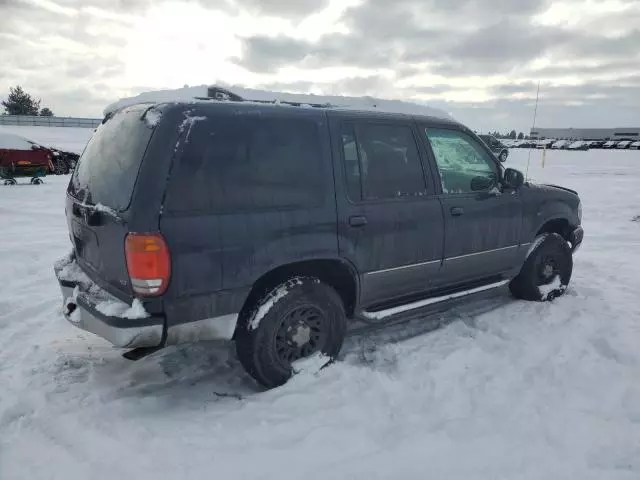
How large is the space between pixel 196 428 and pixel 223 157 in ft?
5.49

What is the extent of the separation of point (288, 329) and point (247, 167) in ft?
3.83

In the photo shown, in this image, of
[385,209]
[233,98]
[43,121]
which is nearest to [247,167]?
[233,98]

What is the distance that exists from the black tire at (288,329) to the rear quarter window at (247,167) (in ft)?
2.04

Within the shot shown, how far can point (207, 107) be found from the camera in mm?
3100

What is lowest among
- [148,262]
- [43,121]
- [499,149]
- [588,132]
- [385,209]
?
[588,132]

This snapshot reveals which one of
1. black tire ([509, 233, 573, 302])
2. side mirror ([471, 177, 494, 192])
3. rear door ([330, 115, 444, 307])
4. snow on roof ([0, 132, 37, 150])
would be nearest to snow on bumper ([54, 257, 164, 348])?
rear door ([330, 115, 444, 307])

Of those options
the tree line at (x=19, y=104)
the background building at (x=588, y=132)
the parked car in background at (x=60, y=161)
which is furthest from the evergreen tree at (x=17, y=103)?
Answer: the background building at (x=588, y=132)

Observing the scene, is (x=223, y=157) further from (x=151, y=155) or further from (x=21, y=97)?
(x=21, y=97)

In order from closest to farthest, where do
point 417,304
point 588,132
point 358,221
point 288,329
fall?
point 288,329 < point 358,221 < point 417,304 < point 588,132

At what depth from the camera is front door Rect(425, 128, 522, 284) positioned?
4.23 m

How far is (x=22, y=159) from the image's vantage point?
16.3m

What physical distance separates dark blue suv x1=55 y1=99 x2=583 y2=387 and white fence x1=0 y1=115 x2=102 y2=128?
4714cm

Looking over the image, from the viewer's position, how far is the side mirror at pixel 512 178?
14.9 feet

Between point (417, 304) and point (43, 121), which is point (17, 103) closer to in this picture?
point (43, 121)
